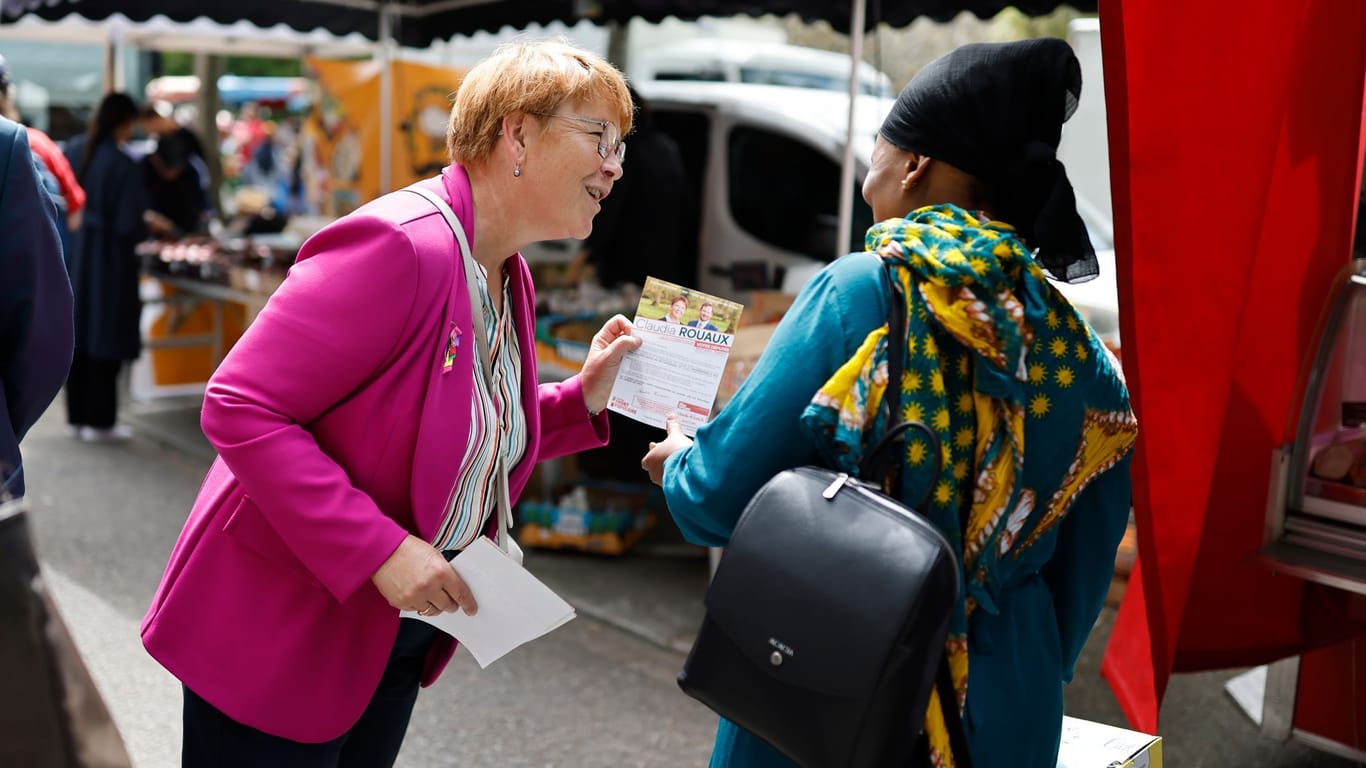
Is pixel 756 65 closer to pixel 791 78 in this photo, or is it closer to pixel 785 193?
pixel 791 78

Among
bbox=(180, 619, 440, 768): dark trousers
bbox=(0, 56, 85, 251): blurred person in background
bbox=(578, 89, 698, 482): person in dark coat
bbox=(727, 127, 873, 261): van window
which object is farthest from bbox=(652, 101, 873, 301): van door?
bbox=(180, 619, 440, 768): dark trousers

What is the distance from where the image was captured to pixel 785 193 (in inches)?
273

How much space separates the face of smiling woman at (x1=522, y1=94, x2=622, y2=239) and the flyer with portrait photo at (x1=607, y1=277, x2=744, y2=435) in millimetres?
169

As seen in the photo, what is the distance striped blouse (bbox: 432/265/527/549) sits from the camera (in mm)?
1913

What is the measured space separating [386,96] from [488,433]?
648 cm

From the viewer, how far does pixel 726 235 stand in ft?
22.9

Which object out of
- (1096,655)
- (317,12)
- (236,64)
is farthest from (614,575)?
(236,64)

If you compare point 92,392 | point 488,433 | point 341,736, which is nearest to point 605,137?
point 488,433

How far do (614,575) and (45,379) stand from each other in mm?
3301

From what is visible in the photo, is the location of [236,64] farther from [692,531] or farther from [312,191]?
[692,531]

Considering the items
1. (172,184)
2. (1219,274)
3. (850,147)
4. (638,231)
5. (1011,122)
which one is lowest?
(172,184)

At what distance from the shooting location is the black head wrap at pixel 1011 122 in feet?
5.22

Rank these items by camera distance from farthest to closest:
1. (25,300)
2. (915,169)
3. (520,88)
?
(25,300) → (520,88) → (915,169)

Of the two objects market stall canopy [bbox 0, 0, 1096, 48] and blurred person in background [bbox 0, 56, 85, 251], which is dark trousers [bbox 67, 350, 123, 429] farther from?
market stall canopy [bbox 0, 0, 1096, 48]
